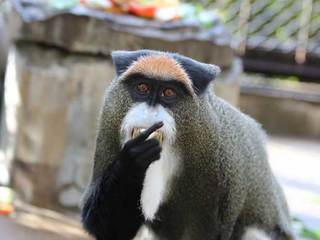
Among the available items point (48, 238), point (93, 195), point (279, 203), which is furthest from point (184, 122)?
point (48, 238)

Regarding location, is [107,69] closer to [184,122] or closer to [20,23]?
[20,23]

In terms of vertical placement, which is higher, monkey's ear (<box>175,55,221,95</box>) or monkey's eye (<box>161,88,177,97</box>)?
monkey's ear (<box>175,55,221,95</box>)

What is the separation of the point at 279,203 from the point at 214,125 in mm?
855

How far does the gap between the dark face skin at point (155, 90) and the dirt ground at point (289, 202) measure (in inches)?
93.6

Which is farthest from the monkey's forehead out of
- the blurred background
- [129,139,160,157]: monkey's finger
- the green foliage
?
the blurred background

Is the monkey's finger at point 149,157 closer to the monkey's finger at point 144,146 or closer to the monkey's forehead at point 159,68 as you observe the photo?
the monkey's finger at point 144,146

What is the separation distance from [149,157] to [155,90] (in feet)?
0.88

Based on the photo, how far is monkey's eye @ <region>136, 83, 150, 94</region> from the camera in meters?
3.33

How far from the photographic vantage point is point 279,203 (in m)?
4.32

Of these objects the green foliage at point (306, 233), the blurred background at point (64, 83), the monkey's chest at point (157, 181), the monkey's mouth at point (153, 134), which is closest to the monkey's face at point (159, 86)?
the monkey's mouth at point (153, 134)

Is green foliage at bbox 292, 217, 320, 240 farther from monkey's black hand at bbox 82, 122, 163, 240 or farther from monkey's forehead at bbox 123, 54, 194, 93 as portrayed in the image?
monkey's forehead at bbox 123, 54, 194, 93

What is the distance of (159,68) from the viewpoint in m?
3.37

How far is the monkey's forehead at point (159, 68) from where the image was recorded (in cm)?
336

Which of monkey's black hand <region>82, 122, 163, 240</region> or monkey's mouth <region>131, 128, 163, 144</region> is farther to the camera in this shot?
monkey's black hand <region>82, 122, 163, 240</region>
